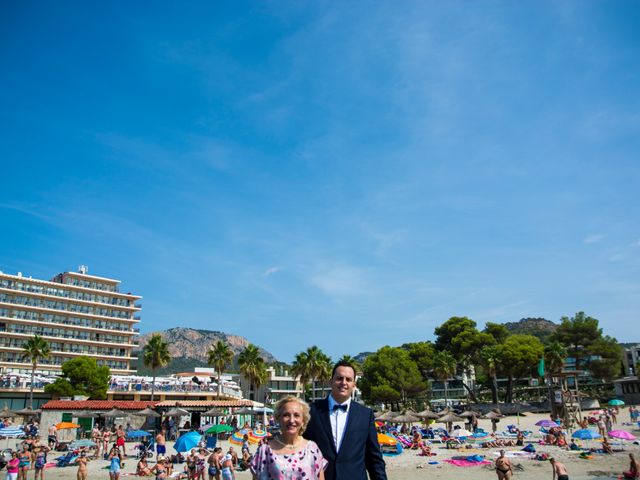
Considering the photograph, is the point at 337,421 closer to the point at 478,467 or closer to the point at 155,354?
the point at 478,467

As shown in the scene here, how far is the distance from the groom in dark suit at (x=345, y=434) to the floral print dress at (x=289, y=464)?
17 centimetres

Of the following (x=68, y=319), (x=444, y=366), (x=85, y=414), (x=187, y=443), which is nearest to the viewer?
(x=187, y=443)

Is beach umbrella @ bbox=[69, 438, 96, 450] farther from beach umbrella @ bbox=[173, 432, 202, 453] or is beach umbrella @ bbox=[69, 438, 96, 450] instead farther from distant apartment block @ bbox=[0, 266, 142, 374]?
distant apartment block @ bbox=[0, 266, 142, 374]

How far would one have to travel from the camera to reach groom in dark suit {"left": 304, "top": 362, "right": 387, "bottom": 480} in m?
4.14

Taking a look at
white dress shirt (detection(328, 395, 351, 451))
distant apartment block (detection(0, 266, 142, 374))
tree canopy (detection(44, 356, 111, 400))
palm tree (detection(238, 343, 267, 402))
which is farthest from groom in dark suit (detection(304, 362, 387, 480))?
distant apartment block (detection(0, 266, 142, 374))

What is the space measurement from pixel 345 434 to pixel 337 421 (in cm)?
13

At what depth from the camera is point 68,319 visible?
260 ft

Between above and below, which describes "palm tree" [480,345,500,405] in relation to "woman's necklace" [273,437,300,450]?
above

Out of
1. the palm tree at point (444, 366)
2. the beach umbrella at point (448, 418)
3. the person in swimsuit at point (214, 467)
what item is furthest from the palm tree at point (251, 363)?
the person in swimsuit at point (214, 467)

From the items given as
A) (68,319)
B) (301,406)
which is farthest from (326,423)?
(68,319)

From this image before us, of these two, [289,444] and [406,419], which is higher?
[289,444]

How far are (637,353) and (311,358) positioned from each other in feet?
241

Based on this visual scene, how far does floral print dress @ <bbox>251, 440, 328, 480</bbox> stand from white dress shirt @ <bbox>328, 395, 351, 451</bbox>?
23cm

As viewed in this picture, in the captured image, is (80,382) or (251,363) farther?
(251,363)
